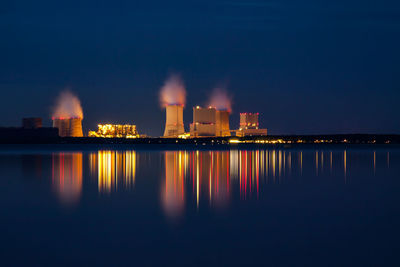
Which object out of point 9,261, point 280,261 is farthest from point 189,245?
point 9,261

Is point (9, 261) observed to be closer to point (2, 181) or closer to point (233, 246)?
point (233, 246)

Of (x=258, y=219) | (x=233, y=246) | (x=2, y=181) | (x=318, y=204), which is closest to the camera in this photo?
(x=233, y=246)

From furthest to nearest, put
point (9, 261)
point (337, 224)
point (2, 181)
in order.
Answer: point (2, 181) < point (337, 224) < point (9, 261)

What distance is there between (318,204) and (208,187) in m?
7.15

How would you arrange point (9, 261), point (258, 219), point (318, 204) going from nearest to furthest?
point (9, 261), point (258, 219), point (318, 204)

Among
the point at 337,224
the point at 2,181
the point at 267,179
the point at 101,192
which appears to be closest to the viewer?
the point at 337,224

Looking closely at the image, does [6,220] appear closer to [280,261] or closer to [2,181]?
[280,261]

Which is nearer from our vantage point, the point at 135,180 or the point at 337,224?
the point at 337,224

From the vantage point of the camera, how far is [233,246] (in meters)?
11.5

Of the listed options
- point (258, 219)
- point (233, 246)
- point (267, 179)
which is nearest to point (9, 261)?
point (233, 246)

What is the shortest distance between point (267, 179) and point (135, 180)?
7855 millimetres

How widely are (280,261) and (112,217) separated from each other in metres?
6.90

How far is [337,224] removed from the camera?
14273 mm

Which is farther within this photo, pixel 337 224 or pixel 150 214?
pixel 150 214
